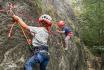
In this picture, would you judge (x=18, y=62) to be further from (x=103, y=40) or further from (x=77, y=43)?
(x=103, y=40)

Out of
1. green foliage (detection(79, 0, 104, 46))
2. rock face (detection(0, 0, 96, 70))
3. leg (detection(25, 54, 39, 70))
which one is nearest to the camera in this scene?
leg (detection(25, 54, 39, 70))

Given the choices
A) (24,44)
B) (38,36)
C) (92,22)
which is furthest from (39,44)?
(92,22)

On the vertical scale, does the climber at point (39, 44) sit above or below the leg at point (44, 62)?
above

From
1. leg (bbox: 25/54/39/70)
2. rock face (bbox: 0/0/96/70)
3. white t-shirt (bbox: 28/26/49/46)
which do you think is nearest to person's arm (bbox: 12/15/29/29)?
white t-shirt (bbox: 28/26/49/46)

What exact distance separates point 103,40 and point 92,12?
2179 millimetres

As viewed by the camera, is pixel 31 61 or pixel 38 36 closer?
pixel 31 61

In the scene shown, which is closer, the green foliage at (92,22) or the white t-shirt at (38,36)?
the white t-shirt at (38,36)

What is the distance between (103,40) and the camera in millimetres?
20141

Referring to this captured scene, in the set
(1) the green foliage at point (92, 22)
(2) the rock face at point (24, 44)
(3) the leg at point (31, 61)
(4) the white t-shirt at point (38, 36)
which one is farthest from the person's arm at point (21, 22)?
(1) the green foliage at point (92, 22)

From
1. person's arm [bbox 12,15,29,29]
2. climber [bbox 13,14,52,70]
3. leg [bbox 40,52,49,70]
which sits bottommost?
leg [bbox 40,52,49,70]

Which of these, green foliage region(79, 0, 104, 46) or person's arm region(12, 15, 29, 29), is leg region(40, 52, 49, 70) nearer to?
person's arm region(12, 15, 29, 29)

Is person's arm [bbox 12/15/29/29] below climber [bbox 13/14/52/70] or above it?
above

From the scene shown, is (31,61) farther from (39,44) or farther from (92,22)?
(92,22)

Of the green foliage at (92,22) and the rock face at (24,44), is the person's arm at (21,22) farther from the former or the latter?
the green foliage at (92,22)
